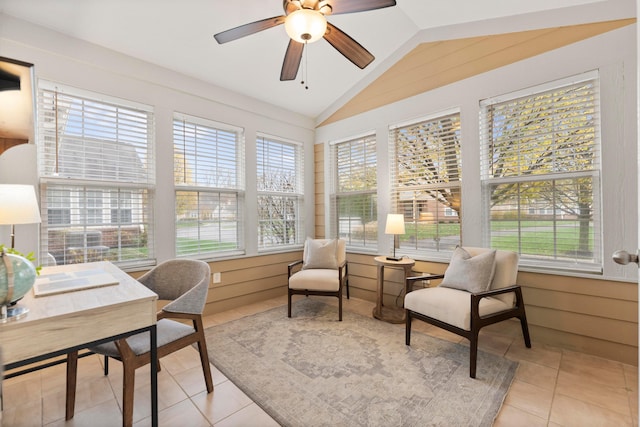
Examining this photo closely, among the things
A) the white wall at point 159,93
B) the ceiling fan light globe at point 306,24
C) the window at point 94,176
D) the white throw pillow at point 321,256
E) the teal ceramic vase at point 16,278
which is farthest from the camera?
the white throw pillow at point 321,256

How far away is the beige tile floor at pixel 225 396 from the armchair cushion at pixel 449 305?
0.48m

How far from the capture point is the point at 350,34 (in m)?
3.05

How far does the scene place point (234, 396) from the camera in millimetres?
2002

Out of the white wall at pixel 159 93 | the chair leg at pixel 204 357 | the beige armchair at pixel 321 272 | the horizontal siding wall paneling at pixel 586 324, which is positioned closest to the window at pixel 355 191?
the beige armchair at pixel 321 272

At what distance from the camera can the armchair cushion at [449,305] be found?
2.27 m

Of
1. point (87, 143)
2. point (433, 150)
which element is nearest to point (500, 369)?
point (433, 150)

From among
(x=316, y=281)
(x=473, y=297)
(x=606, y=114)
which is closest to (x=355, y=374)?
(x=473, y=297)

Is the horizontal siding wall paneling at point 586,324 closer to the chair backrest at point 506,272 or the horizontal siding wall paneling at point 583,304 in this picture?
the horizontal siding wall paneling at point 583,304

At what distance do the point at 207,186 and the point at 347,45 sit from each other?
2232 mm

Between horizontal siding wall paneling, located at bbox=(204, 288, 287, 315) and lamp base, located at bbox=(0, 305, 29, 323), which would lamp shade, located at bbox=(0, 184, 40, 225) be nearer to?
lamp base, located at bbox=(0, 305, 29, 323)

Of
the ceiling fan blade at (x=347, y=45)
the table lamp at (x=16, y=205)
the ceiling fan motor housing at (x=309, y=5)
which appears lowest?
the table lamp at (x=16, y=205)

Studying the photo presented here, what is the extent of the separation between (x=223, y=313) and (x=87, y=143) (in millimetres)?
2192

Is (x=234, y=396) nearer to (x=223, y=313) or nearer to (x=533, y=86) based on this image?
(x=223, y=313)

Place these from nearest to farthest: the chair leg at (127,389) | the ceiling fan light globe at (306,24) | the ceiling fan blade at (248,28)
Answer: the chair leg at (127,389) → the ceiling fan light globe at (306,24) → the ceiling fan blade at (248,28)
